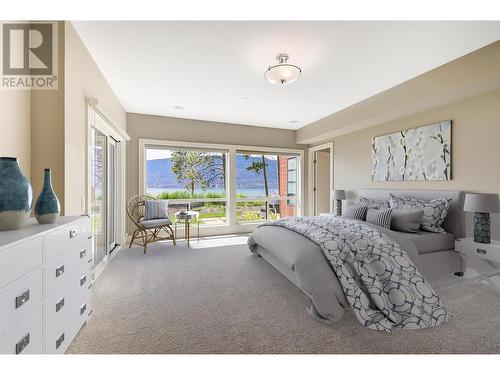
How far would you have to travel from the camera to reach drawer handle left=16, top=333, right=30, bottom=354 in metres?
1.08

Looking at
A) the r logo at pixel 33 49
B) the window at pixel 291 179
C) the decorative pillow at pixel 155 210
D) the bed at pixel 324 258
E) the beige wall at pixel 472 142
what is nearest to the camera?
the r logo at pixel 33 49

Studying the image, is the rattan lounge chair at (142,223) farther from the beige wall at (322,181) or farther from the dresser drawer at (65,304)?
the beige wall at (322,181)

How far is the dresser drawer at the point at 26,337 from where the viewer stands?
1012 millimetres

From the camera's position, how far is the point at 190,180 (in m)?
5.03

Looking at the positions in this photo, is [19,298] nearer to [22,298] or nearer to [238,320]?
[22,298]

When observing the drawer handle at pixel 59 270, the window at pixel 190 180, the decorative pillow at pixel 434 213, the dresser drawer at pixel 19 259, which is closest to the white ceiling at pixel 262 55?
the window at pixel 190 180

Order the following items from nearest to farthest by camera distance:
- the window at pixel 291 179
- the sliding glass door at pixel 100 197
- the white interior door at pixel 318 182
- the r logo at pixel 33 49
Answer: the r logo at pixel 33 49, the sliding glass door at pixel 100 197, the white interior door at pixel 318 182, the window at pixel 291 179

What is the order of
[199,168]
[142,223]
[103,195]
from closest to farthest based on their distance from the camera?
[103,195], [142,223], [199,168]

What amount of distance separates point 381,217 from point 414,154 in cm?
123

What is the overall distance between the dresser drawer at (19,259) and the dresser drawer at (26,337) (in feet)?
0.78

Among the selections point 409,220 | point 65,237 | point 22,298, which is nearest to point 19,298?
point 22,298

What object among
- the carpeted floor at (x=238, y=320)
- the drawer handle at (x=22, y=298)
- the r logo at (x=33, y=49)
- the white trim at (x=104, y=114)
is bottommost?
the carpeted floor at (x=238, y=320)
